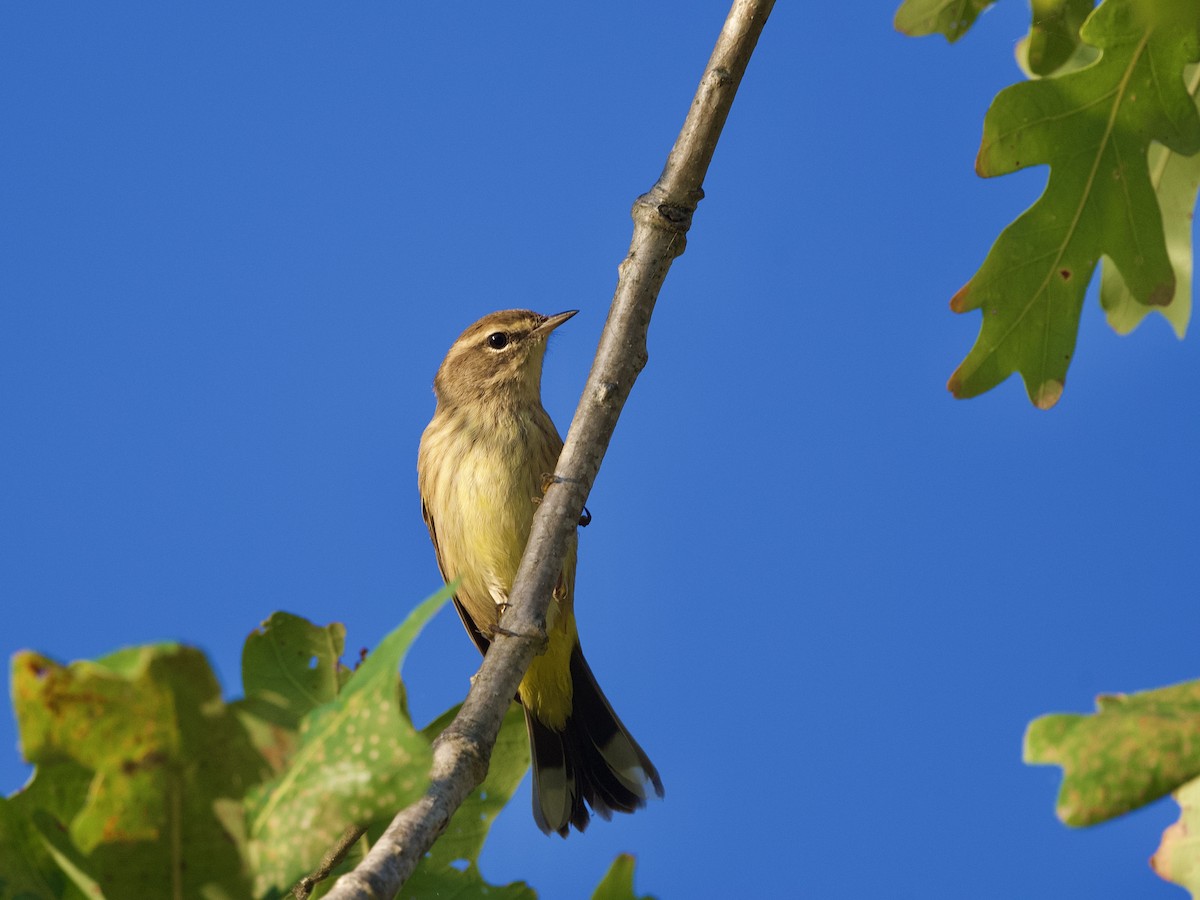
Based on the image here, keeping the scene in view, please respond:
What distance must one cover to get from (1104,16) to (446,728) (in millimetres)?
2966

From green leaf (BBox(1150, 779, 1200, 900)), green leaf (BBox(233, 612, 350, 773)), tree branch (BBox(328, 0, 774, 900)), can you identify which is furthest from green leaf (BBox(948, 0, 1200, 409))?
green leaf (BBox(233, 612, 350, 773))

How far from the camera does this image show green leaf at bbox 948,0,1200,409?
4.02 metres

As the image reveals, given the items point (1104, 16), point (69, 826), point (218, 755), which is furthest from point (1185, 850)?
point (1104, 16)

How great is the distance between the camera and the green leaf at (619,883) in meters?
2.17

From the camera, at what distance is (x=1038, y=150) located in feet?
13.4

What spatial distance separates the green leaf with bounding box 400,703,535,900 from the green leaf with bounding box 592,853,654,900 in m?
0.86

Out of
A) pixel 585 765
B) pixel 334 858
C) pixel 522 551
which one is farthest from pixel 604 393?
pixel 585 765

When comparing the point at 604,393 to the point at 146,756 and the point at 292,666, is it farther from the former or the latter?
the point at 146,756

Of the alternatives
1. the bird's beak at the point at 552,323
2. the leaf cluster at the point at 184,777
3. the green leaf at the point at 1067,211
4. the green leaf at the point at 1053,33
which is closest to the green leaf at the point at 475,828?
the leaf cluster at the point at 184,777

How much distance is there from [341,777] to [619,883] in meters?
0.59

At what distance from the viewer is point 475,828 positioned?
325 cm

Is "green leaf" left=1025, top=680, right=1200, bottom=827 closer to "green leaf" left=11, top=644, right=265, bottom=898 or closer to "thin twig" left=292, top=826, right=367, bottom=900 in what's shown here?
"green leaf" left=11, top=644, right=265, bottom=898

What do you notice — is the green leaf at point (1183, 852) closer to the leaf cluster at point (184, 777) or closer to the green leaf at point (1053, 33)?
the leaf cluster at point (184, 777)

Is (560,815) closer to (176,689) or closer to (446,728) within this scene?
(446,728)
